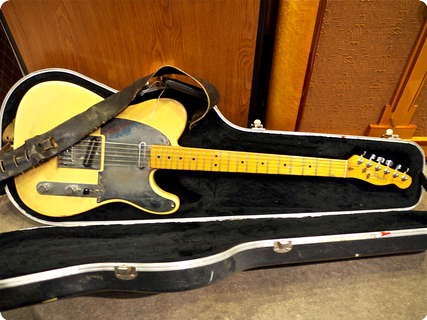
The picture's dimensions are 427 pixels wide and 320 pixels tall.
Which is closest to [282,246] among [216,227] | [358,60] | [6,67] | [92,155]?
[216,227]

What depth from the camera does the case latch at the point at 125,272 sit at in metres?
0.56

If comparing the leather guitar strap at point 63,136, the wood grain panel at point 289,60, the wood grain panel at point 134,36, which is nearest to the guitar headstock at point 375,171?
the wood grain panel at point 289,60

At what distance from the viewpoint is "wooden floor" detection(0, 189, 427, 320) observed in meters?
0.69

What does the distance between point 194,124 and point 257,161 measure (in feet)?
0.72

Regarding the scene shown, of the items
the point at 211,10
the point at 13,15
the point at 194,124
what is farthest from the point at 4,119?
the point at 211,10

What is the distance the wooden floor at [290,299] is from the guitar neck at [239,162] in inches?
12.9

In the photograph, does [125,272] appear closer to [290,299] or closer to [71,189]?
[71,189]

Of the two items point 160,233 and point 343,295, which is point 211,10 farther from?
point 343,295

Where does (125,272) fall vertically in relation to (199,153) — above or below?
below

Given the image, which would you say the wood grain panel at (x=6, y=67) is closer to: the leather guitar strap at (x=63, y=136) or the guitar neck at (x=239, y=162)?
the leather guitar strap at (x=63, y=136)

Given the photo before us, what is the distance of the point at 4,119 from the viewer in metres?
0.67

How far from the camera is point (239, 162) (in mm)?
726

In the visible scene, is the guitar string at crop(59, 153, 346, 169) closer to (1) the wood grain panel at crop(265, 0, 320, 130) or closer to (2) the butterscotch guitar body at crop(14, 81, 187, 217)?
(2) the butterscotch guitar body at crop(14, 81, 187, 217)

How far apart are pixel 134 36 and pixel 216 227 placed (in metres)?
0.63
